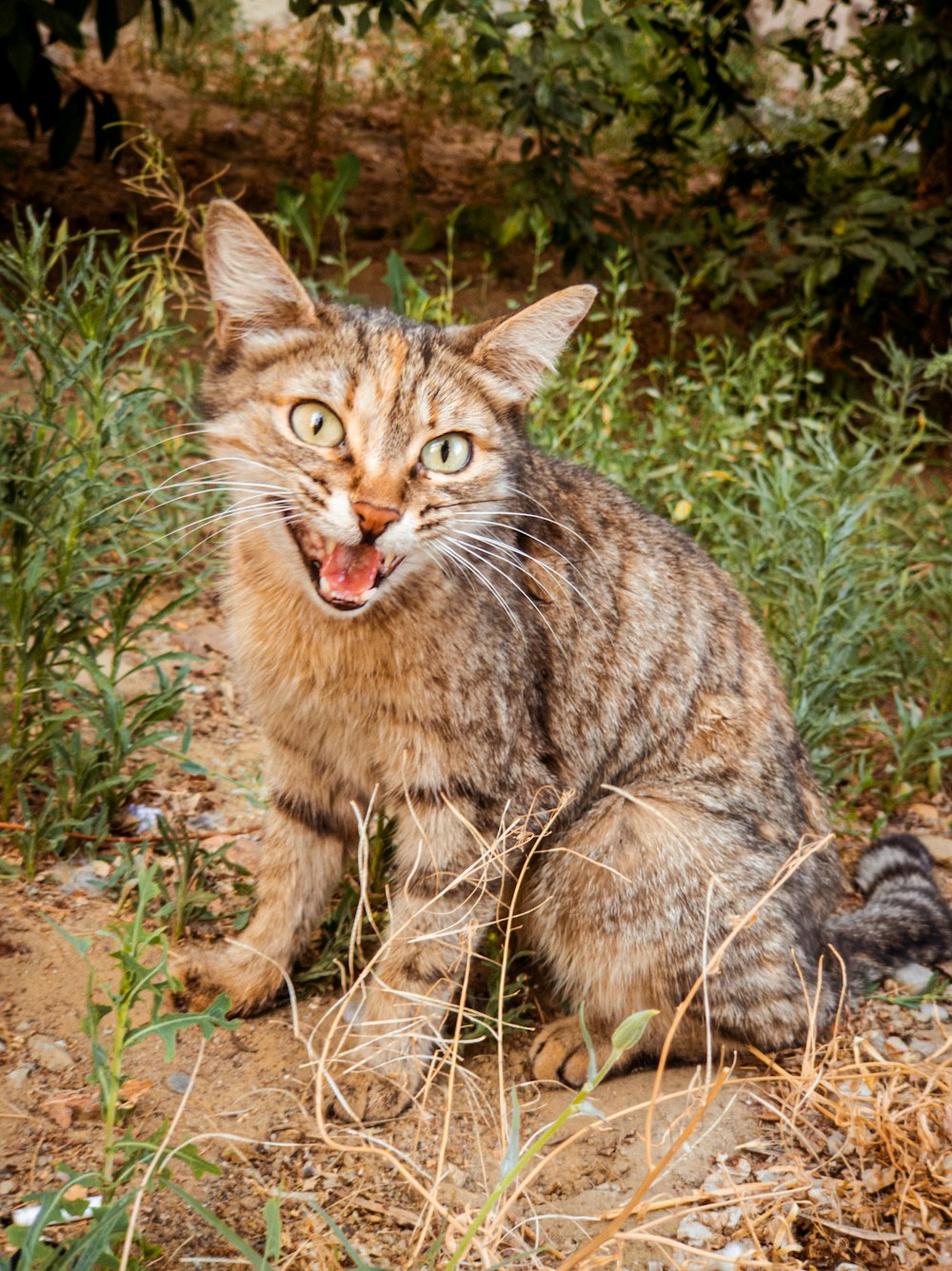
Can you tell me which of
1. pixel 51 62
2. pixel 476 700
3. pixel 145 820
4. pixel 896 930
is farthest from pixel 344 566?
pixel 51 62

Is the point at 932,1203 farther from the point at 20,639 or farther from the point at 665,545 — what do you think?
the point at 20,639

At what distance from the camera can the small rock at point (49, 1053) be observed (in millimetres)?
2705

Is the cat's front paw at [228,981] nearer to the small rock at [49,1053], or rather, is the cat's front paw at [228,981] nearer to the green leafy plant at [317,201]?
the small rock at [49,1053]

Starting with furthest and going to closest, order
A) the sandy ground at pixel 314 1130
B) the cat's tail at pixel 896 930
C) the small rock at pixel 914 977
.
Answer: the small rock at pixel 914 977
the cat's tail at pixel 896 930
the sandy ground at pixel 314 1130

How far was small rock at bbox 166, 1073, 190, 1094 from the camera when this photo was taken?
9.11 feet

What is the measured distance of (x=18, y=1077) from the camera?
265cm

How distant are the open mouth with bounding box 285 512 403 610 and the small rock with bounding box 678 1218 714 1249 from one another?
155cm

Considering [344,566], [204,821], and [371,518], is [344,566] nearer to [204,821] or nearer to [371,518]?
[371,518]

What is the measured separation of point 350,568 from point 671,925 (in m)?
1.24

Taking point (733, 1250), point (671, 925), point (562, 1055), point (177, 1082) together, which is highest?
point (671, 925)

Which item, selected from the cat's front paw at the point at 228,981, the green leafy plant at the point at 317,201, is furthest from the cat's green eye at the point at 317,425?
the green leafy plant at the point at 317,201

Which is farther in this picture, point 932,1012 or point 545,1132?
point 932,1012

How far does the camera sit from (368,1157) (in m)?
2.71

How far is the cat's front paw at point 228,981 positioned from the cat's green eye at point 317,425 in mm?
1402
